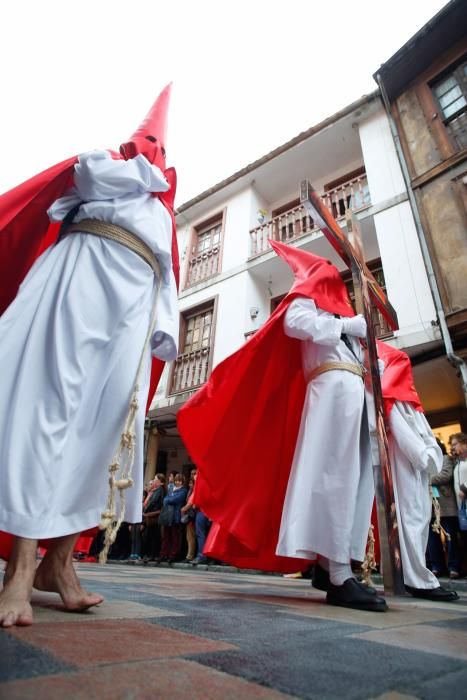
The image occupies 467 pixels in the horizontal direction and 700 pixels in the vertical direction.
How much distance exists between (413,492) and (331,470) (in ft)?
4.07

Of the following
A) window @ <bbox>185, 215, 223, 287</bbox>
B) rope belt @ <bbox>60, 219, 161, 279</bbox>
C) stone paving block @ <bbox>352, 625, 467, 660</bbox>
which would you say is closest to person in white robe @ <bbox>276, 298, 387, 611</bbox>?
stone paving block @ <bbox>352, 625, 467, 660</bbox>

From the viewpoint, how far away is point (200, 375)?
416 inches

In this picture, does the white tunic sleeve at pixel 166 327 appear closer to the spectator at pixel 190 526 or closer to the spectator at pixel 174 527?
the spectator at pixel 190 526

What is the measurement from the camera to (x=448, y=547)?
16.8 feet

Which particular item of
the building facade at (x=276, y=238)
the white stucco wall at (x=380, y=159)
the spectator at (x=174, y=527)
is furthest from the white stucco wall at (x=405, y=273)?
the spectator at (x=174, y=527)

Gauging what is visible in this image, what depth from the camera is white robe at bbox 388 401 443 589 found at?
279 centimetres

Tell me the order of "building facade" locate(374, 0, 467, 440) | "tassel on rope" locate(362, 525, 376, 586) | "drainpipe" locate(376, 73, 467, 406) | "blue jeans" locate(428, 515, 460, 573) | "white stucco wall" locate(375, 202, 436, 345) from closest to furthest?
1. "tassel on rope" locate(362, 525, 376, 586)
2. "blue jeans" locate(428, 515, 460, 573)
3. "drainpipe" locate(376, 73, 467, 406)
4. "building facade" locate(374, 0, 467, 440)
5. "white stucco wall" locate(375, 202, 436, 345)

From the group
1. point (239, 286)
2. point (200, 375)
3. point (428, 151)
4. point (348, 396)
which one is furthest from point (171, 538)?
point (428, 151)

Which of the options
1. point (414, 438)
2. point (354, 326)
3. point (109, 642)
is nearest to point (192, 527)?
point (414, 438)

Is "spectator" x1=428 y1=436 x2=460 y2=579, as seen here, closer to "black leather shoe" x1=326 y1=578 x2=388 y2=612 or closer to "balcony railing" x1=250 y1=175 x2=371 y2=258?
"black leather shoe" x1=326 y1=578 x2=388 y2=612

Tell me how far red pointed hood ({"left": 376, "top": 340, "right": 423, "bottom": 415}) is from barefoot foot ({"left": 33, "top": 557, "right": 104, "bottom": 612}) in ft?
7.89

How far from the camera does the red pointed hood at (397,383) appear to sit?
3240mm

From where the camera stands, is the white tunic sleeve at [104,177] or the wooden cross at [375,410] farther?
the wooden cross at [375,410]

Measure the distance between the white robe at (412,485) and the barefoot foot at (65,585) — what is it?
2.25 m
